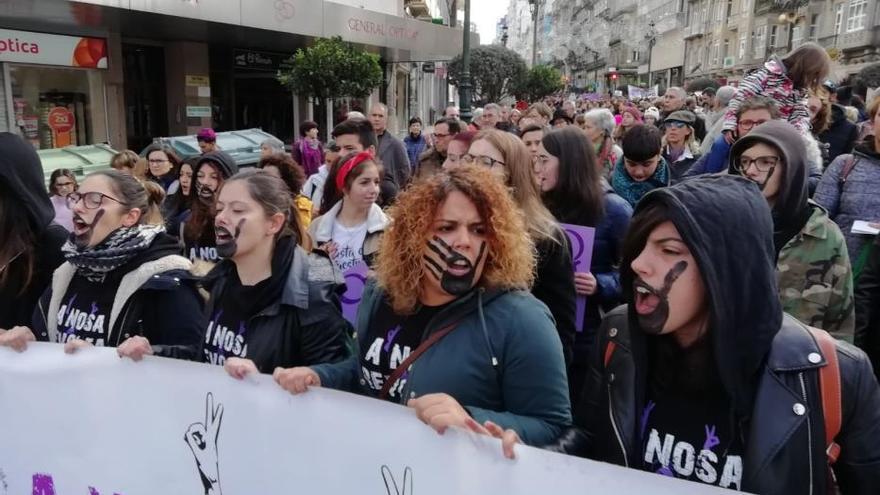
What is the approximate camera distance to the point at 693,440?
1.54m

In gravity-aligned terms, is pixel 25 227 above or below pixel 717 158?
below

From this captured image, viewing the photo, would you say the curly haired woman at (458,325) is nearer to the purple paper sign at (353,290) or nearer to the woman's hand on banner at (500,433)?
the woman's hand on banner at (500,433)

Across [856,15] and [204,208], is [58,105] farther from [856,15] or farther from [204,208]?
[856,15]

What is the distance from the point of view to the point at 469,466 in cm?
158

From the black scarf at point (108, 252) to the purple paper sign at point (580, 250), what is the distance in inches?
71.7

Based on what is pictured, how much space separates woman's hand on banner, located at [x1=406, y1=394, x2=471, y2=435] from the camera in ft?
5.16

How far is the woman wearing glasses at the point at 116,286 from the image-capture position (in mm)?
2424

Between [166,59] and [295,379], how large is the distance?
18225 mm

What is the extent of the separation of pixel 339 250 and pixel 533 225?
1447 millimetres

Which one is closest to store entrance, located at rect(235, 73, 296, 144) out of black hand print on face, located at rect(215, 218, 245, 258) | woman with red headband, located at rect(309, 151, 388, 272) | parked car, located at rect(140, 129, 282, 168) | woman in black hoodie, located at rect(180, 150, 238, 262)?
parked car, located at rect(140, 129, 282, 168)

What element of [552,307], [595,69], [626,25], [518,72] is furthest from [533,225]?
[595,69]

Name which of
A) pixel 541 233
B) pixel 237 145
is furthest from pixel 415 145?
pixel 541 233

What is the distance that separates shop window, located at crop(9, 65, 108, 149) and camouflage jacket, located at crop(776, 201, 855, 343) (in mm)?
13691

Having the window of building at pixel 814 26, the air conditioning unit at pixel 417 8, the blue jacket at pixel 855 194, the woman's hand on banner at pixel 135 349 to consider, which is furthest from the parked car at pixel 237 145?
the window of building at pixel 814 26
